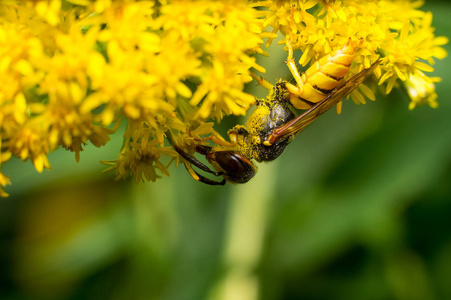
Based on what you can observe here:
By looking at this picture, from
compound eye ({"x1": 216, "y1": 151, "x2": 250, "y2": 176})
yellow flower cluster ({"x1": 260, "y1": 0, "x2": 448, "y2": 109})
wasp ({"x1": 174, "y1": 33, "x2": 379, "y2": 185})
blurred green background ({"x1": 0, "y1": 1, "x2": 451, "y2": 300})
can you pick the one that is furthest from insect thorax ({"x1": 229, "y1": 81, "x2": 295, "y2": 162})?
blurred green background ({"x1": 0, "y1": 1, "x2": 451, "y2": 300})

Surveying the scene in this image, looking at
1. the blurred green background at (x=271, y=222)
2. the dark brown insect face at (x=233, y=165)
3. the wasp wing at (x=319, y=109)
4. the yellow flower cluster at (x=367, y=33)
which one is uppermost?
the yellow flower cluster at (x=367, y=33)

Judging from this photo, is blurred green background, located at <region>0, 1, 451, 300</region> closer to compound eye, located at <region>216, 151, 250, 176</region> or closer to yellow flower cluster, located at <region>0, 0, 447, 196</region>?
compound eye, located at <region>216, 151, 250, 176</region>

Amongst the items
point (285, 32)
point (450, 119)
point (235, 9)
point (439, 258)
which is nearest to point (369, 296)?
point (439, 258)

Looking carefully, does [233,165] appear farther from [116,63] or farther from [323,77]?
[116,63]

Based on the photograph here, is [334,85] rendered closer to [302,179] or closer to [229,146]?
[229,146]

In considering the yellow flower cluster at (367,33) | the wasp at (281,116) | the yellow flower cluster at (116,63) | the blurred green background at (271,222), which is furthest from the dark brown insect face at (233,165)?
the blurred green background at (271,222)

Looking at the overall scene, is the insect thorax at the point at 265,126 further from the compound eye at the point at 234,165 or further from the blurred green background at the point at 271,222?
the blurred green background at the point at 271,222

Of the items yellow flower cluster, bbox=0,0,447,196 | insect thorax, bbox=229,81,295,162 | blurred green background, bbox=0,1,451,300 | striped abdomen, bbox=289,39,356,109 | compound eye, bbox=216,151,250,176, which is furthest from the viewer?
blurred green background, bbox=0,1,451,300

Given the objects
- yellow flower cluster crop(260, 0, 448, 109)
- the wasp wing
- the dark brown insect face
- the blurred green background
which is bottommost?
the blurred green background
